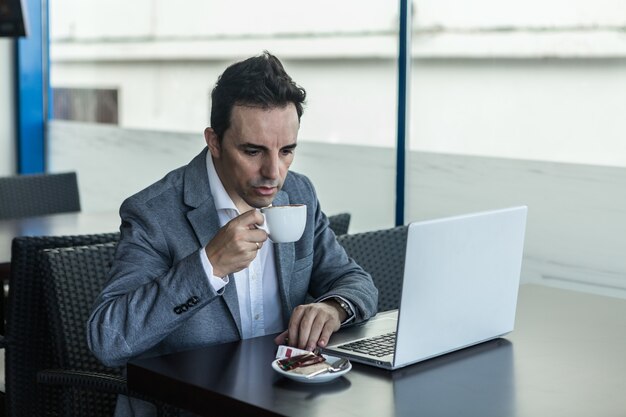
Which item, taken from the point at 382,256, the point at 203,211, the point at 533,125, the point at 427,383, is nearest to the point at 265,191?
the point at 203,211

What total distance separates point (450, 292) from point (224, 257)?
43cm

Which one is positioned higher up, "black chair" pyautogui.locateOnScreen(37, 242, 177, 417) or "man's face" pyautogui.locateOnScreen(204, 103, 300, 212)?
"man's face" pyautogui.locateOnScreen(204, 103, 300, 212)

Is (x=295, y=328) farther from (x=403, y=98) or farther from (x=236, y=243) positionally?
(x=403, y=98)

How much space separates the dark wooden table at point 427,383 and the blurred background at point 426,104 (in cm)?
148

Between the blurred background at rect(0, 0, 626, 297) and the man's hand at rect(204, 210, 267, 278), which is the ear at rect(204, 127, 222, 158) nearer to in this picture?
the man's hand at rect(204, 210, 267, 278)

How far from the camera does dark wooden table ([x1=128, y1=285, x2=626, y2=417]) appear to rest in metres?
1.66

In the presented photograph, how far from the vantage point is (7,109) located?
6125 mm

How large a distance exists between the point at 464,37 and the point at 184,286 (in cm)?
224

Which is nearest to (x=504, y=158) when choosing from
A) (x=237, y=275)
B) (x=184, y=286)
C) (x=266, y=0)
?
(x=266, y=0)

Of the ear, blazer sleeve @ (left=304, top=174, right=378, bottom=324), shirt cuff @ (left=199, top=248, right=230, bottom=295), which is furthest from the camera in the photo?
blazer sleeve @ (left=304, top=174, right=378, bottom=324)

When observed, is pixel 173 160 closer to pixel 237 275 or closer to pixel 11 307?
pixel 11 307

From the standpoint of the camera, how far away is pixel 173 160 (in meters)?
5.16

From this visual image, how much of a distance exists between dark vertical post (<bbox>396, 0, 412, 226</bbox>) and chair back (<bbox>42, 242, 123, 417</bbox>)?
6.27ft

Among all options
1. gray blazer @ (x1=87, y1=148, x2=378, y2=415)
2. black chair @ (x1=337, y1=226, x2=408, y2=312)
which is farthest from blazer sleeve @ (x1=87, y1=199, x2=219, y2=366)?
black chair @ (x1=337, y1=226, x2=408, y2=312)
